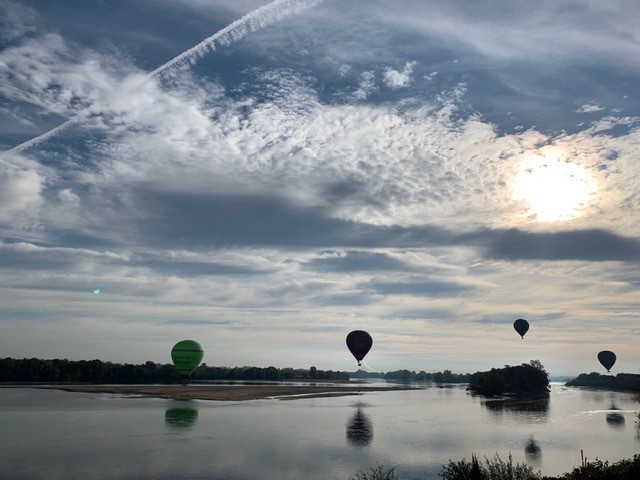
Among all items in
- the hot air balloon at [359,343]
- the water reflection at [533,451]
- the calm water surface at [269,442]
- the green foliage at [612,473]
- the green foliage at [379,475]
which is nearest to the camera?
the green foliage at [379,475]

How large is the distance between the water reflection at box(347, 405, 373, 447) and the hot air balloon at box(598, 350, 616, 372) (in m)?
140

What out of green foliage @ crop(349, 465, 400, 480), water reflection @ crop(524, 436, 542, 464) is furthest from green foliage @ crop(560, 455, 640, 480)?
water reflection @ crop(524, 436, 542, 464)

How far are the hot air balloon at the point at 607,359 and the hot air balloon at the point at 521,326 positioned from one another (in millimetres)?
75666

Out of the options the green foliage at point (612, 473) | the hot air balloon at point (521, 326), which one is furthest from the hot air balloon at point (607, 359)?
the green foliage at point (612, 473)

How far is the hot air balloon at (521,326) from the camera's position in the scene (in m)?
134

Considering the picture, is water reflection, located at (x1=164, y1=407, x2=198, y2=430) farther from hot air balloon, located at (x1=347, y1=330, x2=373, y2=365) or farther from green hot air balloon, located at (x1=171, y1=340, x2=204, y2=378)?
green hot air balloon, located at (x1=171, y1=340, x2=204, y2=378)

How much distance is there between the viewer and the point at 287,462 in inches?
1751

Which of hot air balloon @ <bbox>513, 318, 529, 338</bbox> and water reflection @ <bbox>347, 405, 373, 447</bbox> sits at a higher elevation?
hot air balloon @ <bbox>513, 318, 529, 338</bbox>

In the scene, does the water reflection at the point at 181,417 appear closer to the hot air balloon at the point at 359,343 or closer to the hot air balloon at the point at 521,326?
the hot air balloon at the point at 359,343

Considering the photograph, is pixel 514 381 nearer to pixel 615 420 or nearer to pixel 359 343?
pixel 359 343

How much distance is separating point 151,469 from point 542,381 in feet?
575

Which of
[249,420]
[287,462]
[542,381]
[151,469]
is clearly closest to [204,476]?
[151,469]

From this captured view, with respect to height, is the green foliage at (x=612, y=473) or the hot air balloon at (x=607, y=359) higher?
the hot air balloon at (x=607, y=359)

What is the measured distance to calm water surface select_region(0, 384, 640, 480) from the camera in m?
40.8
